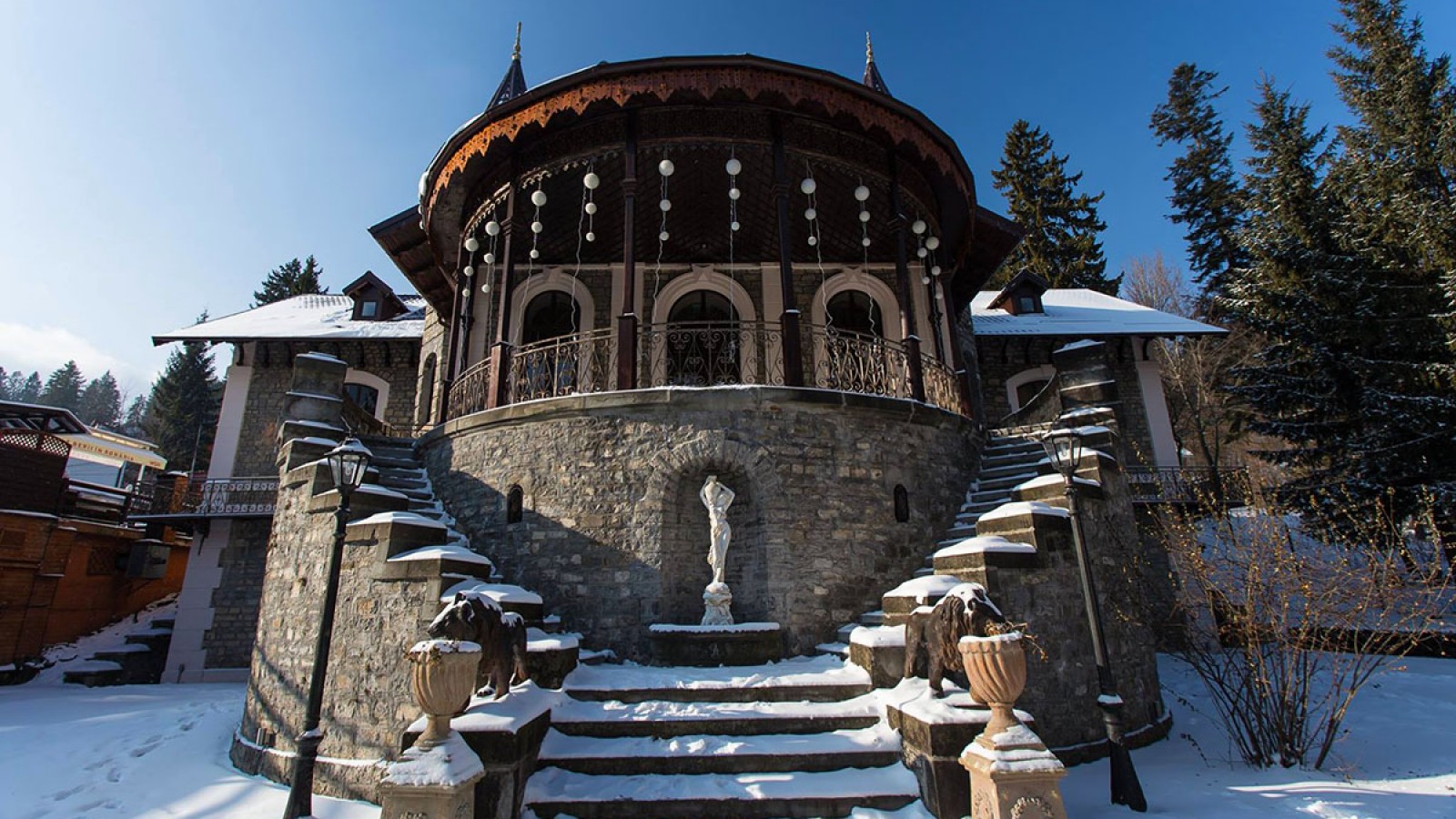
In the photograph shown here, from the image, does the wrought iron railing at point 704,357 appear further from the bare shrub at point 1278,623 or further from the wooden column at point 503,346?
the bare shrub at point 1278,623

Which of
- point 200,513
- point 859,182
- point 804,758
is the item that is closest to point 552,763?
point 804,758

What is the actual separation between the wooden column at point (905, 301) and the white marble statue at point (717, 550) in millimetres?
2980

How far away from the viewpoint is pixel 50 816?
230 inches

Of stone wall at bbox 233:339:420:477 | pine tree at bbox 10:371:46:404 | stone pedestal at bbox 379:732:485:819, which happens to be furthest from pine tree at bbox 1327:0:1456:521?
pine tree at bbox 10:371:46:404

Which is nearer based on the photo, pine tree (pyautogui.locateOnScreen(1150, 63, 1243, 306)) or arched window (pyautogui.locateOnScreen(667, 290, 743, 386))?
arched window (pyautogui.locateOnScreen(667, 290, 743, 386))

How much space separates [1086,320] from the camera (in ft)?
56.3

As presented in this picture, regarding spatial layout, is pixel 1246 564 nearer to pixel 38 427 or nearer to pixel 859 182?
pixel 859 182

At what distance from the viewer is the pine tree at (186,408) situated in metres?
28.9

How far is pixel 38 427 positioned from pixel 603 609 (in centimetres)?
1851

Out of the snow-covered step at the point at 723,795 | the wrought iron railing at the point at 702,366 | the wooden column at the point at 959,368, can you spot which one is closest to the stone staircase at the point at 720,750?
the snow-covered step at the point at 723,795

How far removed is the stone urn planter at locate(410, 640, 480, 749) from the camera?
4281mm

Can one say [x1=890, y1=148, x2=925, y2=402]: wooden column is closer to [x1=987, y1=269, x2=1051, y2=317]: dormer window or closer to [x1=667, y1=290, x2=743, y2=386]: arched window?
[x1=667, y1=290, x2=743, y2=386]: arched window

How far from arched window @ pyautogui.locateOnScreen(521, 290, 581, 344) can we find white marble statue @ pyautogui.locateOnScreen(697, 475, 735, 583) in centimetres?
610

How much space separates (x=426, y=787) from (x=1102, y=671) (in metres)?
5.12
